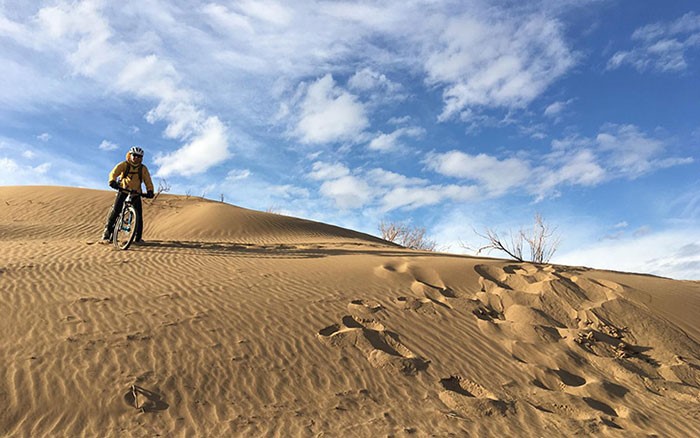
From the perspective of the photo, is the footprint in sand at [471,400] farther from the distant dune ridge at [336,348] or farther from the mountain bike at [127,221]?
the mountain bike at [127,221]

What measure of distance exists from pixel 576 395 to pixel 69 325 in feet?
18.3

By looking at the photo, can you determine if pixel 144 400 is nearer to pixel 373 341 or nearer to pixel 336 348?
pixel 336 348

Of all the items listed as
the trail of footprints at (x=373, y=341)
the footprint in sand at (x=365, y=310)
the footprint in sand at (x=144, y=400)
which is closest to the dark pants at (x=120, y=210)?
the footprint in sand at (x=365, y=310)

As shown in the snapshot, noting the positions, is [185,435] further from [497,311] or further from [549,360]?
[497,311]

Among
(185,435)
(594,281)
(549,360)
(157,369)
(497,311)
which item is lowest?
(185,435)

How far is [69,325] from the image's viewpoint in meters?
5.21

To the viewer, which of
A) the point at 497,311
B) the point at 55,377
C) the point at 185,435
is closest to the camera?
the point at 185,435

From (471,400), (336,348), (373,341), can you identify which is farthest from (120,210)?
(471,400)

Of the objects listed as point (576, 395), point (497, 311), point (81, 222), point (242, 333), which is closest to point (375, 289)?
point (497, 311)

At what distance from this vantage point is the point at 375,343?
554 centimetres

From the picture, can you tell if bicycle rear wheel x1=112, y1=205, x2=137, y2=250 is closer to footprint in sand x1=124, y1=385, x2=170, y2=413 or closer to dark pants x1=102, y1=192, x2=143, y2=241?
dark pants x1=102, y1=192, x2=143, y2=241

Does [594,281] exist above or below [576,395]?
above

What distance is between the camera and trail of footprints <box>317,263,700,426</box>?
4.80 meters

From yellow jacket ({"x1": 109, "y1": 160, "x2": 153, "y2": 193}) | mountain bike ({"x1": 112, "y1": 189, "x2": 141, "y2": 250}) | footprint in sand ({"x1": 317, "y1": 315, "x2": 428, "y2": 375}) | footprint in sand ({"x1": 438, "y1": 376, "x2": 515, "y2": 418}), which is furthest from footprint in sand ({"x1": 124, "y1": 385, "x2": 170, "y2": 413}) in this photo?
yellow jacket ({"x1": 109, "y1": 160, "x2": 153, "y2": 193})
